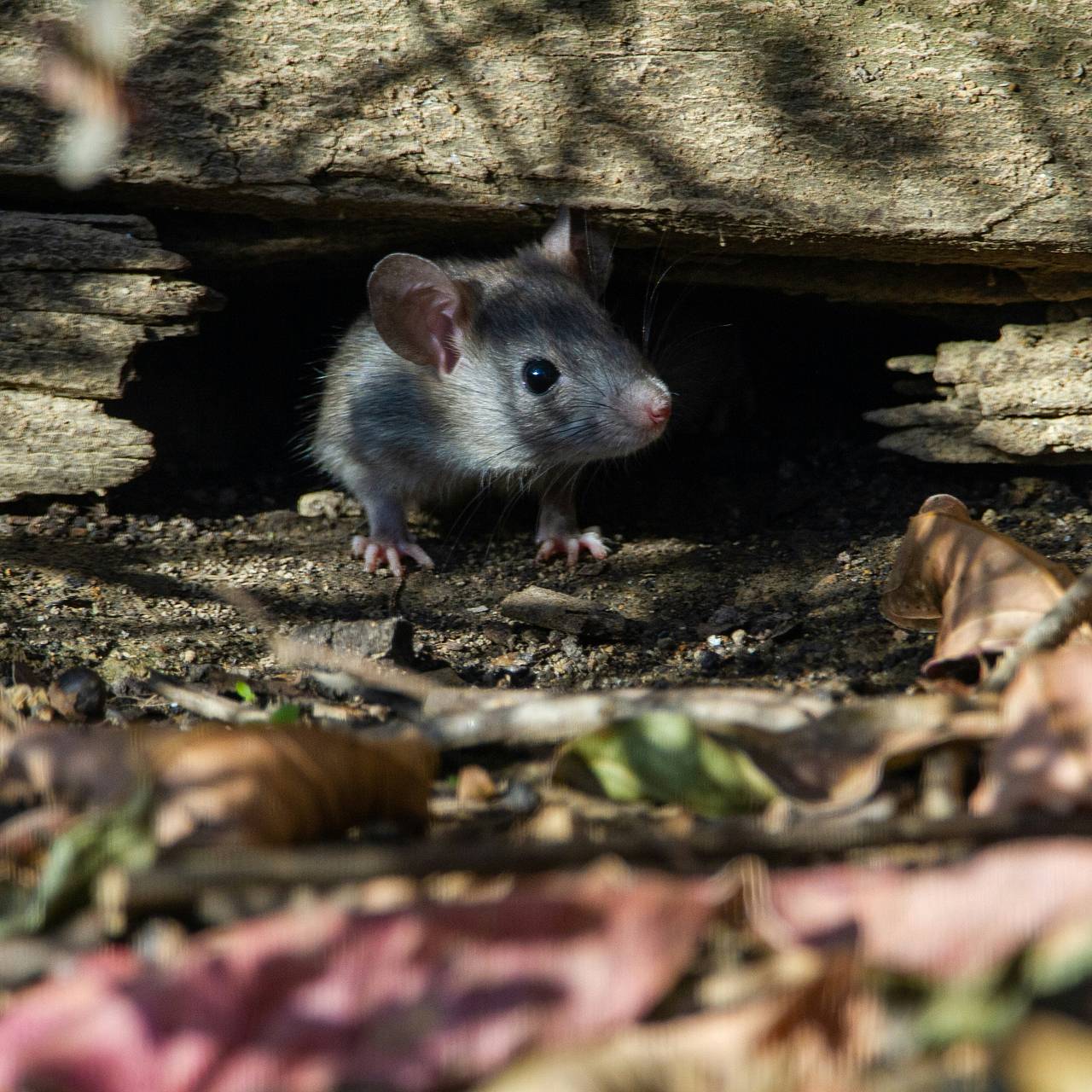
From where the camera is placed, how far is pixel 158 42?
168 inches

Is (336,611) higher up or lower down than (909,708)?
lower down

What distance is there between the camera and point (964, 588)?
3.26m

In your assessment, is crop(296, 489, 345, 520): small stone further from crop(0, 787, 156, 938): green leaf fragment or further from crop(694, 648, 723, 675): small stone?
crop(0, 787, 156, 938): green leaf fragment

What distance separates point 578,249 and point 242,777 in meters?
3.56

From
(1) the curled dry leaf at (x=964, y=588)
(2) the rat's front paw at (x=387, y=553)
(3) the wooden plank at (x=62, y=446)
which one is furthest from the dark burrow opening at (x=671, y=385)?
(1) the curled dry leaf at (x=964, y=588)

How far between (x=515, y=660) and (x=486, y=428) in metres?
1.89

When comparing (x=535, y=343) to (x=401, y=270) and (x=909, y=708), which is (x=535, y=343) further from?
(x=909, y=708)

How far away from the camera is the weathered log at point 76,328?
15.6 ft

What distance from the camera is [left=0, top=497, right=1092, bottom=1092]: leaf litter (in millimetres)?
1688

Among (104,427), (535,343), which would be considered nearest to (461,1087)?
(104,427)

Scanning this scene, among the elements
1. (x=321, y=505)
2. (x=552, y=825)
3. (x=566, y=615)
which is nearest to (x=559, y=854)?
(x=552, y=825)

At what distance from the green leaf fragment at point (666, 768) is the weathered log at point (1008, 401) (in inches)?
114

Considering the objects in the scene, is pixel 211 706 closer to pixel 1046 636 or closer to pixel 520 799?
pixel 520 799

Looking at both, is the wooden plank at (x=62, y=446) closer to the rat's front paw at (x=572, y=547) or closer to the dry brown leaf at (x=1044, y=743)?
the rat's front paw at (x=572, y=547)
